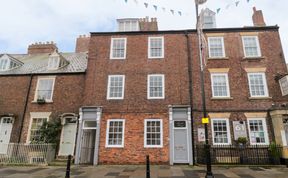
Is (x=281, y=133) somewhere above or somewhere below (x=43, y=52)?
below

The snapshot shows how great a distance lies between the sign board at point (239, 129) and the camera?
41.7 ft

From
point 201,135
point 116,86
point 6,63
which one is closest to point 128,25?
point 116,86

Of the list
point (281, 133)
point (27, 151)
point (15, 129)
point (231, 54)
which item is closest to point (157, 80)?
point (231, 54)

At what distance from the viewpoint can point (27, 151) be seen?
13234mm

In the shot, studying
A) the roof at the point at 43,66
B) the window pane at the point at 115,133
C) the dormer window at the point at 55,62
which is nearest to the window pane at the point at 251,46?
the window pane at the point at 115,133

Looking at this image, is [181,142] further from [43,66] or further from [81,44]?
[81,44]

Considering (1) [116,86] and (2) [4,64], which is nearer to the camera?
(1) [116,86]

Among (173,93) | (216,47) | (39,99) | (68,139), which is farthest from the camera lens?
(39,99)

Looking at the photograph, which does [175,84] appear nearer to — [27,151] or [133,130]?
[133,130]

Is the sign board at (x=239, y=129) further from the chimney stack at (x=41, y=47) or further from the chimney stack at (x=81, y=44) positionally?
the chimney stack at (x=41, y=47)

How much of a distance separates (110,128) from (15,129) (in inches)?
312

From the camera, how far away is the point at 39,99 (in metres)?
15.2

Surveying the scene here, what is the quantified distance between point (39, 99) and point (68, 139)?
418 cm

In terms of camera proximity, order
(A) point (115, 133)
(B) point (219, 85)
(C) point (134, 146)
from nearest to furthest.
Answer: (C) point (134, 146)
(A) point (115, 133)
(B) point (219, 85)
